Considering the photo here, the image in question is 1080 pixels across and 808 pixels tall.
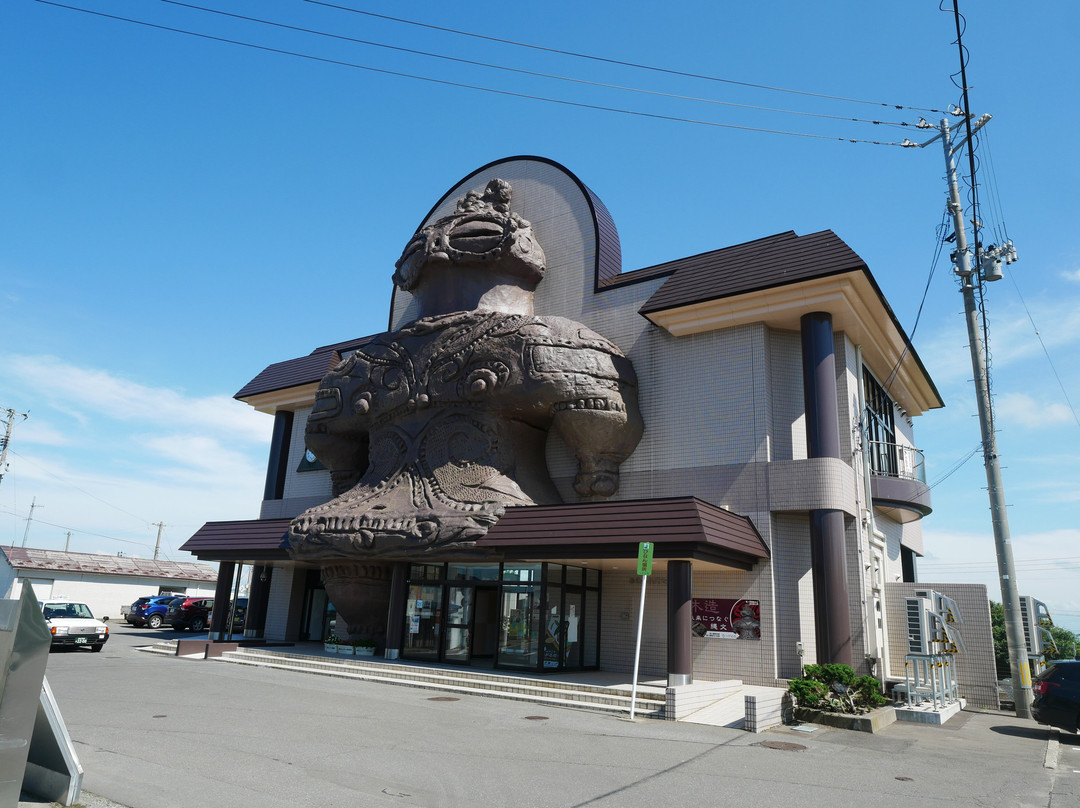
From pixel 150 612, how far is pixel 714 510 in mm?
29236

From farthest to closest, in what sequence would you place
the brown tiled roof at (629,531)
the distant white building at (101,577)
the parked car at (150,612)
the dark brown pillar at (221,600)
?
1. the distant white building at (101,577)
2. the parked car at (150,612)
3. the dark brown pillar at (221,600)
4. the brown tiled roof at (629,531)

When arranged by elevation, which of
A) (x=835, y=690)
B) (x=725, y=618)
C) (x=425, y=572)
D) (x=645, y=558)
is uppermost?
(x=645, y=558)

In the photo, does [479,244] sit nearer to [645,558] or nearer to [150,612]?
[645,558]

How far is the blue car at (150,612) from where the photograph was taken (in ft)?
109

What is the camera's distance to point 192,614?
31.4 m

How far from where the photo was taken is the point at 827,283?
16.1 m

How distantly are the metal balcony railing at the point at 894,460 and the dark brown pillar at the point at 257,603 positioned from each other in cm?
1998

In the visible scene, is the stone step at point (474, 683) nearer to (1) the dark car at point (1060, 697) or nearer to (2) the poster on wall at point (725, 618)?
(2) the poster on wall at point (725, 618)

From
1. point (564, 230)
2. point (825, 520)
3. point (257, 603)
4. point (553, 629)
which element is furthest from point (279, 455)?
point (825, 520)

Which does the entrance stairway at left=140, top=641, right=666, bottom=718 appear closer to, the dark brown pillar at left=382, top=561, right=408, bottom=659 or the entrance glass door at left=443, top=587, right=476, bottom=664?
the dark brown pillar at left=382, top=561, right=408, bottom=659

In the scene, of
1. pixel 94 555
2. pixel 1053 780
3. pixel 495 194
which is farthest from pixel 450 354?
pixel 94 555

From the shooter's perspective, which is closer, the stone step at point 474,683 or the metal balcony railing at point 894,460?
the stone step at point 474,683

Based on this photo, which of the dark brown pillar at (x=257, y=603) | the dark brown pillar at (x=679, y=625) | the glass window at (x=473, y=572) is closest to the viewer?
the dark brown pillar at (x=679, y=625)

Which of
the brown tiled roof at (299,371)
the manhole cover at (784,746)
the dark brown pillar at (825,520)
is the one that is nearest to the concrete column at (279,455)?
the brown tiled roof at (299,371)
